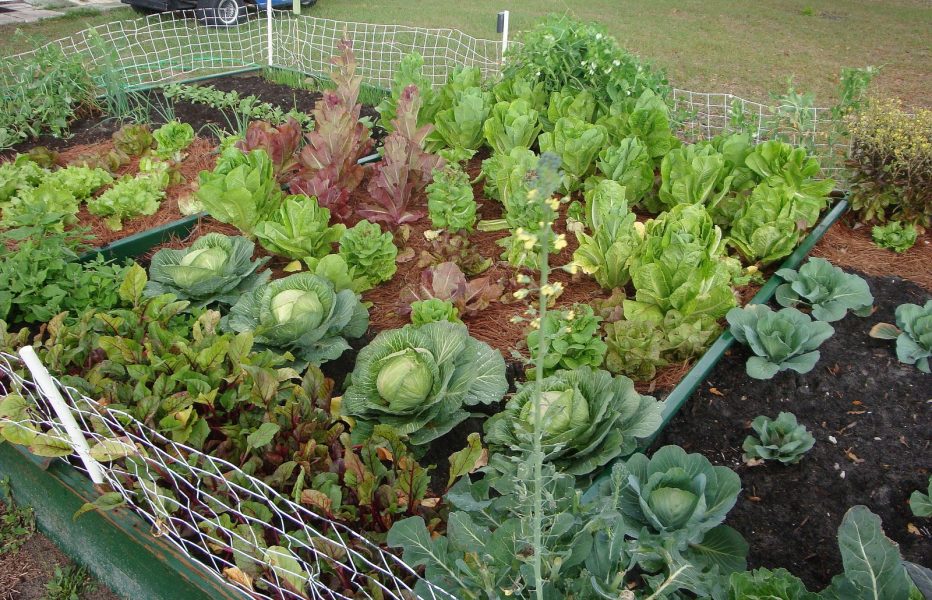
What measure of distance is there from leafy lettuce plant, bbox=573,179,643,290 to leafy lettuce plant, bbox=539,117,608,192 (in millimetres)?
429

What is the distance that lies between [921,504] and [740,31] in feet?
30.3

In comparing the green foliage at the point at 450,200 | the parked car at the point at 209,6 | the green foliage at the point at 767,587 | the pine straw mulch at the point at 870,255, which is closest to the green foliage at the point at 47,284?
the green foliage at the point at 450,200

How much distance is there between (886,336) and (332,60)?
9.42 feet

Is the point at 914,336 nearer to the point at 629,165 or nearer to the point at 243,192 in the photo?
the point at 629,165

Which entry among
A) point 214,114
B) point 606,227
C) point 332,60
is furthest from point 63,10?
point 606,227

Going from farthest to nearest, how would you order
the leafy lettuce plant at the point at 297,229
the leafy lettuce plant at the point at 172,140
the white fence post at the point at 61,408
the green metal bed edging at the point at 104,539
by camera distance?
the leafy lettuce plant at the point at 172,140 < the leafy lettuce plant at the point at 297,229 < the green metal bed edging at the point at 104,539 < the white fence post at the point at 61,408

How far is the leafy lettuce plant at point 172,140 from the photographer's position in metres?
4.23

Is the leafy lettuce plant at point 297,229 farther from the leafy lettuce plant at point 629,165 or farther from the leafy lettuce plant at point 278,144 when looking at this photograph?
the leafy lettuce plant at point 629,165

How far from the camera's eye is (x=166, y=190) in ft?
13.2

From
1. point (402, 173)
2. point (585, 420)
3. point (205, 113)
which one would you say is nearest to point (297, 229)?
point (402, 173)

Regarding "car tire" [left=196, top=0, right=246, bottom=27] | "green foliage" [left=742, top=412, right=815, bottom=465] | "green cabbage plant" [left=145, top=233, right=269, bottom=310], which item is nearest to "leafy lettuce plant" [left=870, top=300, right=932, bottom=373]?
"green foliage" [left=742, top=412, right=815, bottom=465]

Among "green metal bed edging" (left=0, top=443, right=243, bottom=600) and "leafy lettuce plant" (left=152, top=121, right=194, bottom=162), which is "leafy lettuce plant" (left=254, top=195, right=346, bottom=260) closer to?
"green metal bed edging" (left=0, top=443, right=243, bottom=600)

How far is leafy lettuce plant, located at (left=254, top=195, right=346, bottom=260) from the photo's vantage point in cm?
306

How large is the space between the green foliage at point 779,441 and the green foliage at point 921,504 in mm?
308
